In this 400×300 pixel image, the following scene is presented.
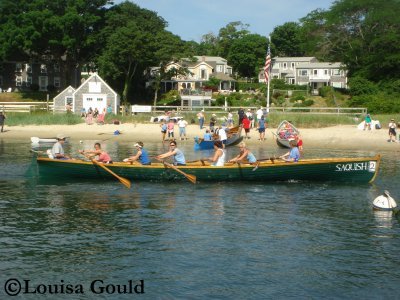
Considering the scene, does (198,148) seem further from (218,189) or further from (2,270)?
(2,270)

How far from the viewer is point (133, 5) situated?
269ft

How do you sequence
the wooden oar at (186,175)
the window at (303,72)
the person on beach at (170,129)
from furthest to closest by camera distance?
1. the window at (303,72)
2. the person on beach at (170,129)
3. the wooden oar at (186,175)

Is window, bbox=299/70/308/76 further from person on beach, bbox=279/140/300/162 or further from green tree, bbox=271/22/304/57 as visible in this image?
person on beach, bbox=279/140/300/162

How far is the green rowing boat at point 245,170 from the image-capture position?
924 inches

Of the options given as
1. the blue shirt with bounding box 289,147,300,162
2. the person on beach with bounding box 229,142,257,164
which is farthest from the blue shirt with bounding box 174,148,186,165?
the blue shirt with bounding box 289,147,300,162

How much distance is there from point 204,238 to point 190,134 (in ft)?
91.5

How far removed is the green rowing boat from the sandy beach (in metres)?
14.9

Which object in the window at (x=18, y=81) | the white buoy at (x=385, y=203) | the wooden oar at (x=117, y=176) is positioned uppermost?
the window at (x=18, y=81)

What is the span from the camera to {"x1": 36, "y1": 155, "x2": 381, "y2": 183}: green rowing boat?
2347cm

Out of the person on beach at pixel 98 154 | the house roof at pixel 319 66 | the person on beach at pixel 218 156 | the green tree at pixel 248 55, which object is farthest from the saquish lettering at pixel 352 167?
the green tree at pixel 248 55

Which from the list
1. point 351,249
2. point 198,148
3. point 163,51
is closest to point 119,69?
point 163,51

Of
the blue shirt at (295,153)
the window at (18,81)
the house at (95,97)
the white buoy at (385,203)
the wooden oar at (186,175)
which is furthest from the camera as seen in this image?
the window at (18,81)

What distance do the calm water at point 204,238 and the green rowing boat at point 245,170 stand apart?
37 cm

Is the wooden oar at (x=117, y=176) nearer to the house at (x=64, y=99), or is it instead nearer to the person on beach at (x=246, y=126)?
the person on beach at (x=246, y=126)
